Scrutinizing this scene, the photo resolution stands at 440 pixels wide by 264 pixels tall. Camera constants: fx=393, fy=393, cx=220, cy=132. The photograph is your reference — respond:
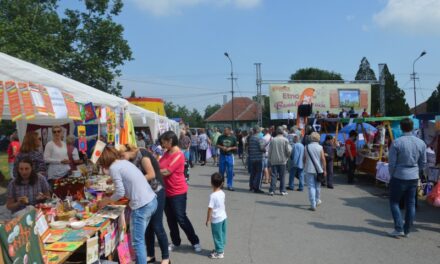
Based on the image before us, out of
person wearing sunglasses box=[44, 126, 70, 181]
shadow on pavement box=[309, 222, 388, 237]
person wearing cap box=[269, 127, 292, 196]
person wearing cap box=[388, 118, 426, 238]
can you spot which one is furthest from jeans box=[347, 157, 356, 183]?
person wearing sunglasses box=[44, 126, 70, 181]

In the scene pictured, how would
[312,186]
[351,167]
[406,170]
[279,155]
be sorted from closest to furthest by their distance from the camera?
1. [406,170]
2. [312,186]
3. [279,155]
4. [351,167]

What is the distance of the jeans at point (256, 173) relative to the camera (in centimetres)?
1059

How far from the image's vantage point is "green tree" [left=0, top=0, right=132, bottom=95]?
25.9 meters

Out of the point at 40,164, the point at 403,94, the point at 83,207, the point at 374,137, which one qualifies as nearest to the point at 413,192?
the point at 83,207

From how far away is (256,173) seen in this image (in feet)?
35.3

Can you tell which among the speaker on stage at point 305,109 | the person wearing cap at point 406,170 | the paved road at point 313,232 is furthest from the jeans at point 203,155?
the person wearing cap at point 406,170

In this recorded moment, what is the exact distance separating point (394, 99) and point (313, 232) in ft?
172

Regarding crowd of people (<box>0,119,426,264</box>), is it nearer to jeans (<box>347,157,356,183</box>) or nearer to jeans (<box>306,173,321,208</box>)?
jeans (<box>306,173,321,208</box>)

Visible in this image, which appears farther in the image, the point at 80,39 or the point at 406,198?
the point at 80,39

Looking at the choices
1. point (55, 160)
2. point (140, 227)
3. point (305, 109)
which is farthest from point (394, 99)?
point (140, 227)

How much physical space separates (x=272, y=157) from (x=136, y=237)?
Answer: 6.38m

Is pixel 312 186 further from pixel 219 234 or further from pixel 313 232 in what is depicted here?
pixel 219 234

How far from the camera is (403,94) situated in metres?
53.9

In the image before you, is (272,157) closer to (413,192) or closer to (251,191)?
(251,191)
